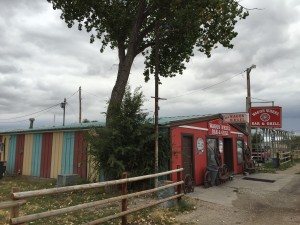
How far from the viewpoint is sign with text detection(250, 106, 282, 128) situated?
82.1 ft

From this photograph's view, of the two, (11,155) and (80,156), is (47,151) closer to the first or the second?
(80,156)

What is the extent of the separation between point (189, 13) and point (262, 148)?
19.3 metres

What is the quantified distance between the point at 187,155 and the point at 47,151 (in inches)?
325

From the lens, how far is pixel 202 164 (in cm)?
1558

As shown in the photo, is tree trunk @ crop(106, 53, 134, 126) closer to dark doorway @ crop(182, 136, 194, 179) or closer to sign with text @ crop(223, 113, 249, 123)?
dark doorway @ crop(182, 136, 194, 179)

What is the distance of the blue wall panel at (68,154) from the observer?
1673 cm

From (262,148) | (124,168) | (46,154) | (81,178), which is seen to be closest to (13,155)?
(46,154)

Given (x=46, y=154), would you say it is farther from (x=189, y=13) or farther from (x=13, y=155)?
(x=189, y=13)

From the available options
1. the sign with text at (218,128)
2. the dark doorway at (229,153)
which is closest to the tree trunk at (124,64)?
the sign with text at (218,128)

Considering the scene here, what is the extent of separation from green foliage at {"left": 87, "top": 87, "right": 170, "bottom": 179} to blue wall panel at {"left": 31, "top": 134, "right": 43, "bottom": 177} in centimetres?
715

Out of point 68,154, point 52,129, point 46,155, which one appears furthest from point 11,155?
point 68,154

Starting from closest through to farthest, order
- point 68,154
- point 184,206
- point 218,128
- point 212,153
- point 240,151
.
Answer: point 184,206
point 212,153
point 68,154
point 218,128
point 240,151

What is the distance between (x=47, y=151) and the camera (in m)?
18.4

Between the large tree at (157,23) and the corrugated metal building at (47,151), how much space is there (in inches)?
161
